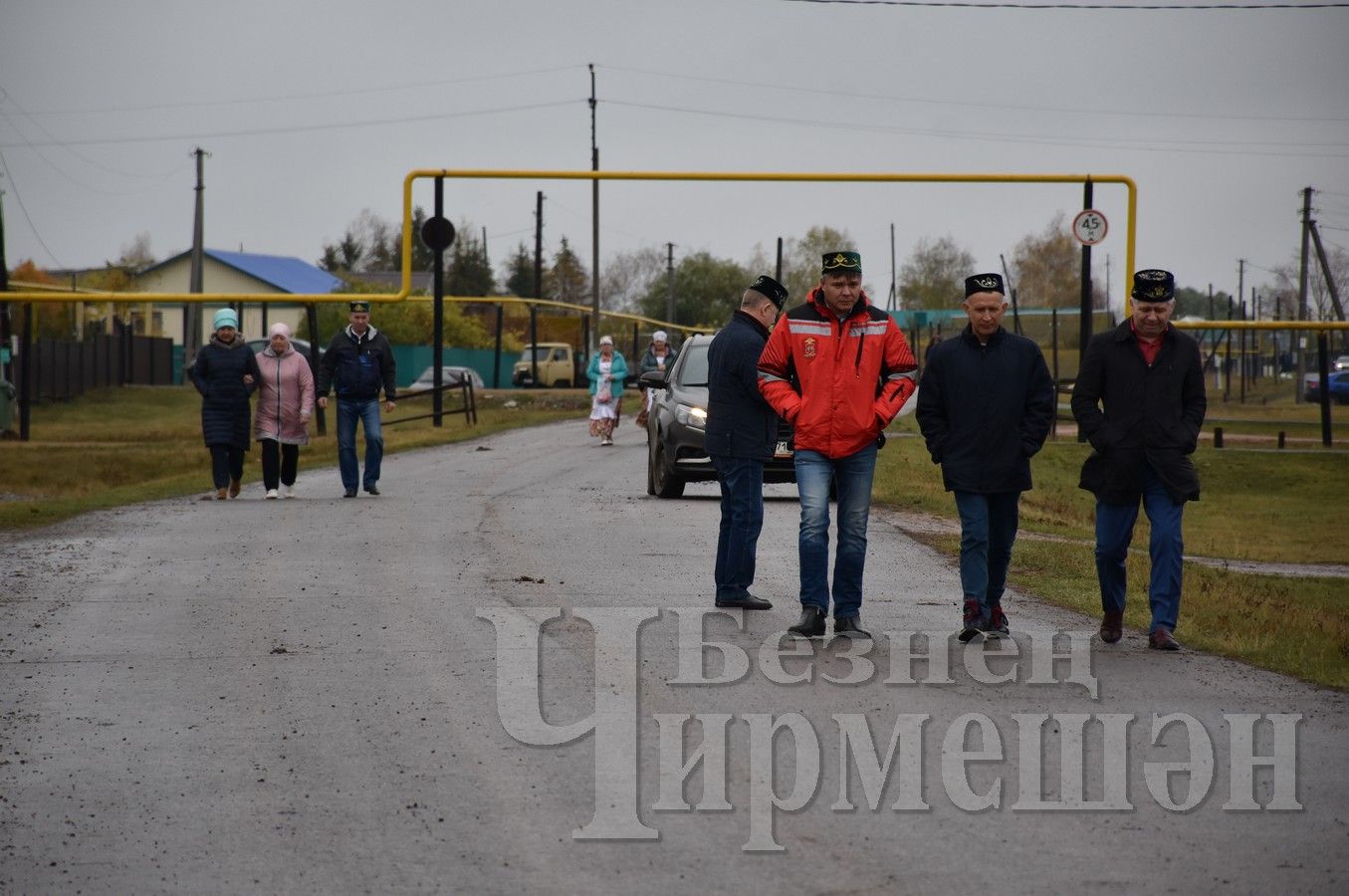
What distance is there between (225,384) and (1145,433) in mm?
11156

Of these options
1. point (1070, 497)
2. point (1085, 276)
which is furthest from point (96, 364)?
point (1070, 497)

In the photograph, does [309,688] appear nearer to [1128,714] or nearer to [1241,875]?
[1128,714]

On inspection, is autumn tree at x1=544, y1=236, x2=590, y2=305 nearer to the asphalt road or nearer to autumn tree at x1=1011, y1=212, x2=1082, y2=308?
autumn tree at x1=1011, y1=212, x2=1082, y2=308

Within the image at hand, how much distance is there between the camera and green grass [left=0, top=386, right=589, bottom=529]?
67.2 ft

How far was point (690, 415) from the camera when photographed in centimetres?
1742

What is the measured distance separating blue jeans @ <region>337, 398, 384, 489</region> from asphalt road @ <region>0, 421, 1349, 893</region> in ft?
→ 22.3

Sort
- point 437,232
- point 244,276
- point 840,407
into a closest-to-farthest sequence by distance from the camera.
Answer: point 840,407, point 437,232, point 244,276

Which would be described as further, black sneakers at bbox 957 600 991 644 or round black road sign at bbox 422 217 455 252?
round black road sign at bbox 422 217 455 252

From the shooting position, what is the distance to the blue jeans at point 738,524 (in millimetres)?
10203

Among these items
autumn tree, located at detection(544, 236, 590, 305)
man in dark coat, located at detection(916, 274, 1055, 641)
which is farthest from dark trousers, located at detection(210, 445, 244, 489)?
autumn tree, located at detection(544, 236, 590, 305)

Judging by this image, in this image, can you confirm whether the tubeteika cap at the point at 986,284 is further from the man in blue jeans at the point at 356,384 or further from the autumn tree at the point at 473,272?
the autumn tree at the point at 473,272

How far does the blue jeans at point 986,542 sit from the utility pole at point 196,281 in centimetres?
4348

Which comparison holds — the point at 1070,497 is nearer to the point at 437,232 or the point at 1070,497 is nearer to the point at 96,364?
the point at 437,232

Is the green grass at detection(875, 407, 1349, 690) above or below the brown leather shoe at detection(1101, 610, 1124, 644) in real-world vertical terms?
below
